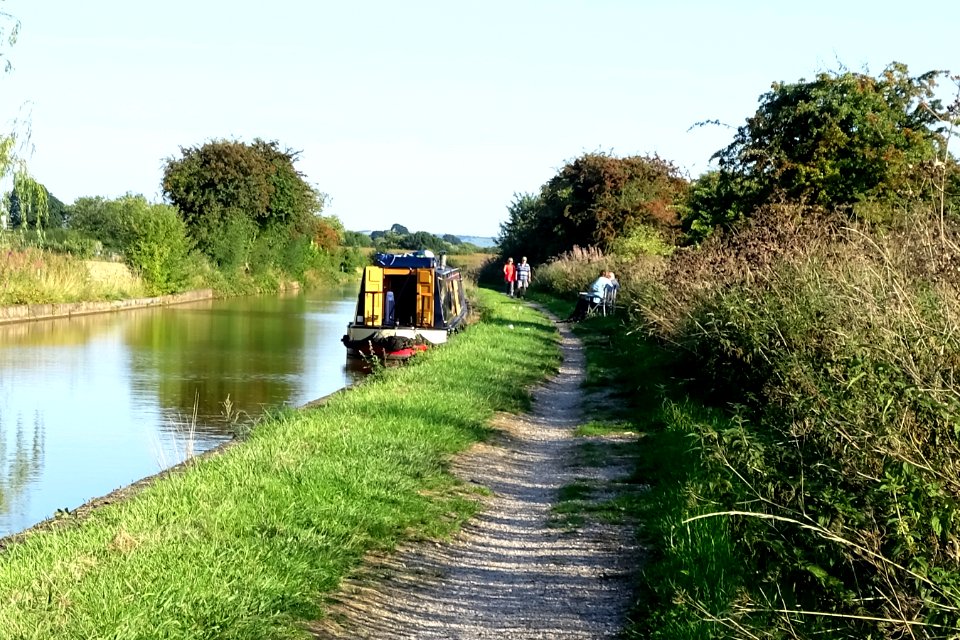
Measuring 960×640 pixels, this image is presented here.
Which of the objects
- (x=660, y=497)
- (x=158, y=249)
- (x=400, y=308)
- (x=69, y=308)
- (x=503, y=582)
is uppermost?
(x=158, y=249)

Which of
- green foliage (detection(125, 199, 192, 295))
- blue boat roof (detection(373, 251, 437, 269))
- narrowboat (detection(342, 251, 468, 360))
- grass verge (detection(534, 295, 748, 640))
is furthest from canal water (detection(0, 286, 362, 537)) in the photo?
green foliage (detection(125, 199, 192, 295))

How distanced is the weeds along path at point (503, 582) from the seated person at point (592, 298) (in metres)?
20.5

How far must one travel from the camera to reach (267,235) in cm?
5809

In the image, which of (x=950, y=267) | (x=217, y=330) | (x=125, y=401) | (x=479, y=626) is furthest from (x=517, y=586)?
(x=217, y=330)

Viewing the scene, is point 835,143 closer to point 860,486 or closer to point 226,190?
point 860,486

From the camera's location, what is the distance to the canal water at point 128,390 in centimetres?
1165

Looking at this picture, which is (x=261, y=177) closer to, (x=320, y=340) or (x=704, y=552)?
(x=320, y=340)

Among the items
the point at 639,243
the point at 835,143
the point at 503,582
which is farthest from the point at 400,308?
the point at 503,582

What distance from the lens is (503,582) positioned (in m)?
6.95

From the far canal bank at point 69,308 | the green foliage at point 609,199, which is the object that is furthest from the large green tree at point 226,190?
the green foliage at point 609,199

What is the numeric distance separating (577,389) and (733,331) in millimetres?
5766

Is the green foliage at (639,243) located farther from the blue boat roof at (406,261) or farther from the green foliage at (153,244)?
the green foliage at (153,244)

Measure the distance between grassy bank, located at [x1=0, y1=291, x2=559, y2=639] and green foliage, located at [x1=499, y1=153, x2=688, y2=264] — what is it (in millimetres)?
32321

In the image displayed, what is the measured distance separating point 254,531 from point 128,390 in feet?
38.4
